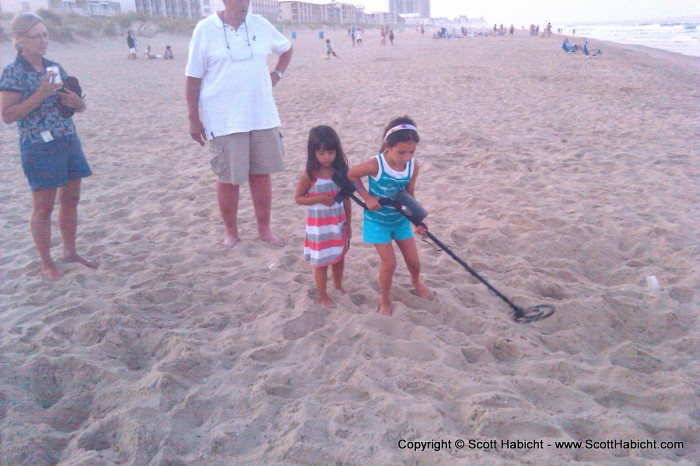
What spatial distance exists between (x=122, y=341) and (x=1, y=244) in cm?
210

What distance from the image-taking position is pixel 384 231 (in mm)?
2924

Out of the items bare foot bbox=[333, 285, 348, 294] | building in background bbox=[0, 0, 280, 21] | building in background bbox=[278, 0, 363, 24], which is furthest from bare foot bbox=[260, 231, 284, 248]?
building in background bbox=[278, 0, 363, 24]

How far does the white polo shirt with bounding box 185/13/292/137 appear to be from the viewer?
3412mm

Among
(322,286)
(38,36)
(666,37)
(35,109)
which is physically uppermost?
(666,37)

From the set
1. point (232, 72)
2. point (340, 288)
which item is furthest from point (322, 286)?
point (232, 72)

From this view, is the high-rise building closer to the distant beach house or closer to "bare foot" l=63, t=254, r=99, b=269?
the distant beach house

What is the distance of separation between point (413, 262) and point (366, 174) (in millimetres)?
649

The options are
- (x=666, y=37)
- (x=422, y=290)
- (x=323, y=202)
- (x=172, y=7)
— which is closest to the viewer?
(x=323, y=202)

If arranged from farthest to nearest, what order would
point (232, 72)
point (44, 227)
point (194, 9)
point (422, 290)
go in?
1. point (194, 9)
2. point (232, 72)
3. point (44, 227)
4. point (422, 290)

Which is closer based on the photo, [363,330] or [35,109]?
[363,330]

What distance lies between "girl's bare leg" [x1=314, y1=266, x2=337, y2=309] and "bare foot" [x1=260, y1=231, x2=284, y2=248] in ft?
3.22

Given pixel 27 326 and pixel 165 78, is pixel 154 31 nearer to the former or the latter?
pixel 165 78

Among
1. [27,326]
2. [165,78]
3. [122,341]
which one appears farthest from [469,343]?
[165,78]

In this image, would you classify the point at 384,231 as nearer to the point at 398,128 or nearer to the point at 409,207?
the point at 409,207
